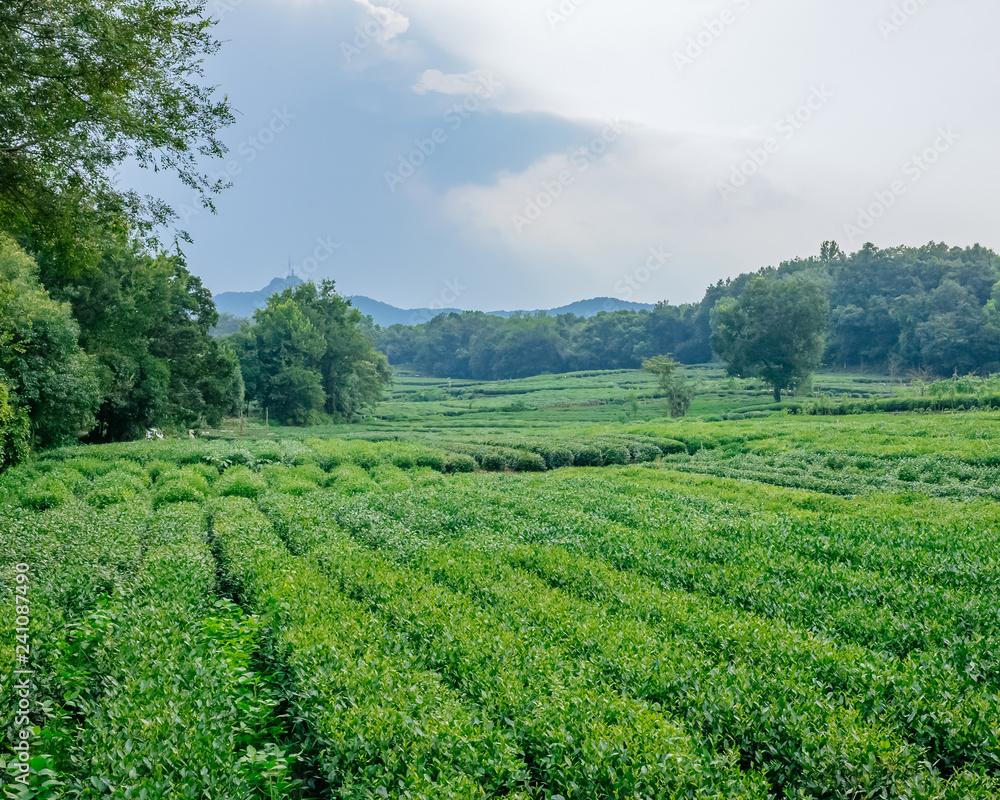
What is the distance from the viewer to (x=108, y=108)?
38.9 ft

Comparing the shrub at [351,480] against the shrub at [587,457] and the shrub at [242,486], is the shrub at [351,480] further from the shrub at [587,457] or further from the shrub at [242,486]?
the shrub at [587,457]

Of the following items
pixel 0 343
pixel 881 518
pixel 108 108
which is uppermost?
pixel 108 108

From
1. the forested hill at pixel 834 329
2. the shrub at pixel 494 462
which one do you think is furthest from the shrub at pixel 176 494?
the forested hill at pixel 834 329

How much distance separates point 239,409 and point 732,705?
195ft

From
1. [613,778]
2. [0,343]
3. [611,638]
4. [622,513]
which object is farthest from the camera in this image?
[0,343]

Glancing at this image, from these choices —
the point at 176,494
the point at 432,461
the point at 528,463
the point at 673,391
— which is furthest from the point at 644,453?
the point at 673,391

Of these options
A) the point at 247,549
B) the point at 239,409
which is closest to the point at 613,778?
the point at 247,549

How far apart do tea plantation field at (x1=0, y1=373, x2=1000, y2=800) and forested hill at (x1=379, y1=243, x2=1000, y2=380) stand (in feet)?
246

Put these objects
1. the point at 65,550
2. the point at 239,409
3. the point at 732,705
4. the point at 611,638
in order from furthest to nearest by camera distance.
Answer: the point at 239,409 < the point at 65,550 < the point at 611,638 < the point at 732,705

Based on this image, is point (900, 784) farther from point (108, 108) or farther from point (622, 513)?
point (108, 108)

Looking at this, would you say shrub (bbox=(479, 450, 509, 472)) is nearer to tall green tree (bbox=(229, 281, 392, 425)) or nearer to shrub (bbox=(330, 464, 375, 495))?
shrub (bbox=(330, 464, 375, 495))

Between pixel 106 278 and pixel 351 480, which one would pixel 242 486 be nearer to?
pixel 351 480

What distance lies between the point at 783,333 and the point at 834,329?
3924cm

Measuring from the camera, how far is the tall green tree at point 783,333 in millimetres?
72062
